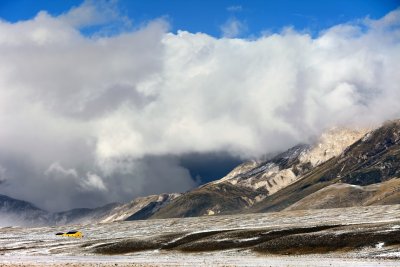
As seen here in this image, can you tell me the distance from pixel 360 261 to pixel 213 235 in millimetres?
67271

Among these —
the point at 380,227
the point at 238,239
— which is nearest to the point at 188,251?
the point at 238,239

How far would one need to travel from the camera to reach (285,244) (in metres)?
112

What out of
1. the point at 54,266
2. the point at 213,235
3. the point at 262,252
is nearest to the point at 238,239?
the point at 213,235

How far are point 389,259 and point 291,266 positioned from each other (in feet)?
47.0

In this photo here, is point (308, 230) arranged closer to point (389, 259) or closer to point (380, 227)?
point (380, 227)

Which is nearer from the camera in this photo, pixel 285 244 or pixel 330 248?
pixel 330 248

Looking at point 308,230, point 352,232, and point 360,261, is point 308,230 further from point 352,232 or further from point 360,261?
point 360,261

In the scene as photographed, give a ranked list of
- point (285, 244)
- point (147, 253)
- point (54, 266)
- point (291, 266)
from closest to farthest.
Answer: point (291, 266) < point (54, 266) < point (285, 244) < point (147, 253)

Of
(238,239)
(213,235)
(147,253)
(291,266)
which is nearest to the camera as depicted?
(291,266)

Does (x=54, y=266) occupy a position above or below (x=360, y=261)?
above

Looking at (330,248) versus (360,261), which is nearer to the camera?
(360,261)

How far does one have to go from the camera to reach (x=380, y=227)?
Result: 4857 inches

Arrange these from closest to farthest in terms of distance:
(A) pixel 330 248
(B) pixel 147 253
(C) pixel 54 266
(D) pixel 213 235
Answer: (C) pixel 54 266
(A) pixel 330 248
(B) pixel 147 253
(D) pixel 213 235

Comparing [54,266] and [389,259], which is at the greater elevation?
[54,266]
